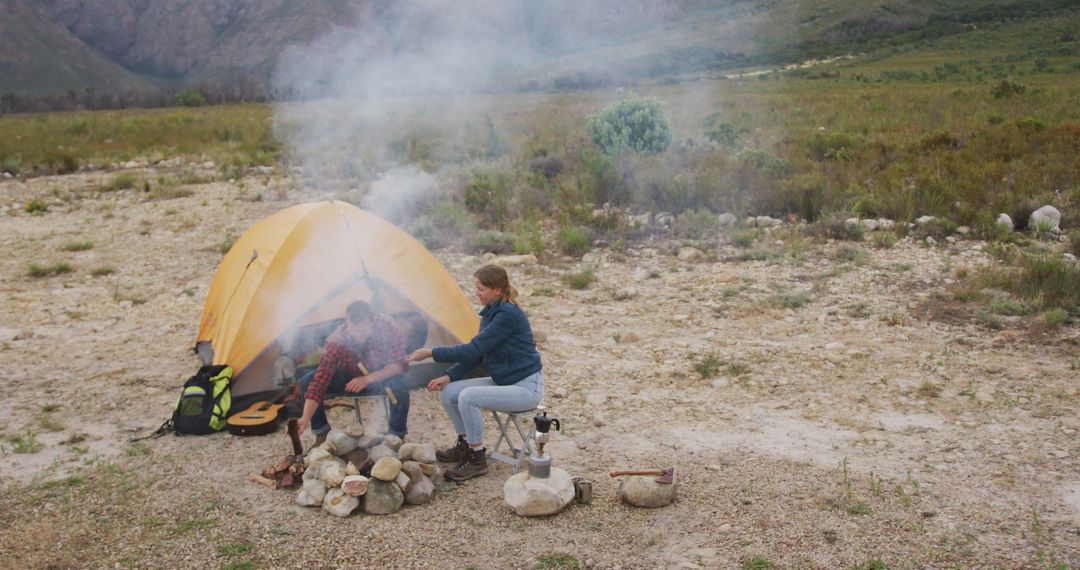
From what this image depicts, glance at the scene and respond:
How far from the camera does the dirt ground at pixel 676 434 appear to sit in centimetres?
407

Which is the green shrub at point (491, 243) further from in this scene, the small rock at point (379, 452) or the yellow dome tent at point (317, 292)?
the small rock at point (379, 452)

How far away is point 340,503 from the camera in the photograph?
441 cm

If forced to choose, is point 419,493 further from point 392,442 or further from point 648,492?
point 648,492

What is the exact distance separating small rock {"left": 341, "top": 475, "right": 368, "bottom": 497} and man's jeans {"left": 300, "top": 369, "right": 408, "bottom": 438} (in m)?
0.81

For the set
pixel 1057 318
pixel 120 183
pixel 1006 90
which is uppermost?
pixel 120 183

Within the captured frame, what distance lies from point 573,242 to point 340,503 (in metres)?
6.35

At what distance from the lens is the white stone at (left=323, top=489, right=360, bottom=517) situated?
173 inches

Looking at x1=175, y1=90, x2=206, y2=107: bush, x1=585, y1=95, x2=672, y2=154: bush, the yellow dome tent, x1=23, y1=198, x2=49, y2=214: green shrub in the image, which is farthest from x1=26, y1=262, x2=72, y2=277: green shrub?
x1=175, y1=90, x2=206, y2=107: bush

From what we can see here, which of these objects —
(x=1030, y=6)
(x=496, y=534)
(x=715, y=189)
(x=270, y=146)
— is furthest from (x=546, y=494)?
(x=1030, y=6)

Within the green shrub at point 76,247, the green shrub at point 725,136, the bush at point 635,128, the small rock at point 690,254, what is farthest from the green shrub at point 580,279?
the green shrub at point 725,136

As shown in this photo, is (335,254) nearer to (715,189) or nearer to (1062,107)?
(715,189)

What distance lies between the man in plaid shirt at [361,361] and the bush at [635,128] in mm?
10484

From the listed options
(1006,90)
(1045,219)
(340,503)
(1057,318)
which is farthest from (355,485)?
(1006,90)

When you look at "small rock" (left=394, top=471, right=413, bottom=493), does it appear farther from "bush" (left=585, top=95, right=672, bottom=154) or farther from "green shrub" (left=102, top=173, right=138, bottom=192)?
"green shrub" (left=102, top=173, right=138, bottom=192)
